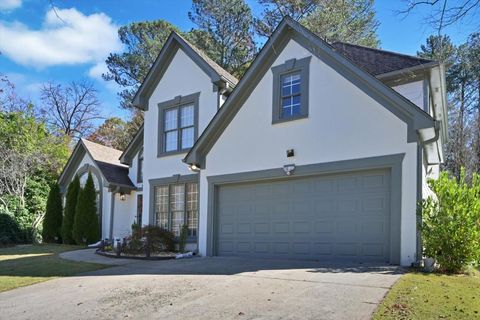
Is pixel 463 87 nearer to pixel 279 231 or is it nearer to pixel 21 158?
pixel 279 231

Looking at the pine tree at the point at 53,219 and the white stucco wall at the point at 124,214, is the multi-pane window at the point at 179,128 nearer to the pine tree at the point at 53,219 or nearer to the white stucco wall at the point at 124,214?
the white stucco wall at the point at 124,214

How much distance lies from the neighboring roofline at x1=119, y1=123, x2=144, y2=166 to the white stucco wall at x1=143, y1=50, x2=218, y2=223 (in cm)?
154

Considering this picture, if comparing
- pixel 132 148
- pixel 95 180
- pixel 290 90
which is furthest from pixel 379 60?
pixel 95 180

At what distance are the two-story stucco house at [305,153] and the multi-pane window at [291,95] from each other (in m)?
0.03

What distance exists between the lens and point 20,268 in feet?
42.3

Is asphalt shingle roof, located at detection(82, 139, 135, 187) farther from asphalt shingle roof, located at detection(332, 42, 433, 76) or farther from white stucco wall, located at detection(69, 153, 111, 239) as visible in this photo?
asphalt shingle roof, located at detection(332, 42, 433, 76)

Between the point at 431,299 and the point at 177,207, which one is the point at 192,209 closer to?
the point at 177,207

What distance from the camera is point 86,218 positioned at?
20922 mm

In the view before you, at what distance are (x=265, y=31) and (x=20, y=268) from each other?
20948 millimetres

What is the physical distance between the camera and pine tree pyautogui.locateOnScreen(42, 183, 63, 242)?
872 inches

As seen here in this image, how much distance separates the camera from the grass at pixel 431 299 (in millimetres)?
6410

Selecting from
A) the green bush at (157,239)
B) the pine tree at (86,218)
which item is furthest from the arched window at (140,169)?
the green bush at (157,239)

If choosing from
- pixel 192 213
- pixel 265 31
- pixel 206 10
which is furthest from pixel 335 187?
pixel 206 10

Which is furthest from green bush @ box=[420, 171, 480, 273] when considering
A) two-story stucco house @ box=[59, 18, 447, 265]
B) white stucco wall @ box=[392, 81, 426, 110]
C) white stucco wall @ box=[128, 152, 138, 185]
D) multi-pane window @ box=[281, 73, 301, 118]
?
white stucco wall @ box=[128, 152, 138, 185]
